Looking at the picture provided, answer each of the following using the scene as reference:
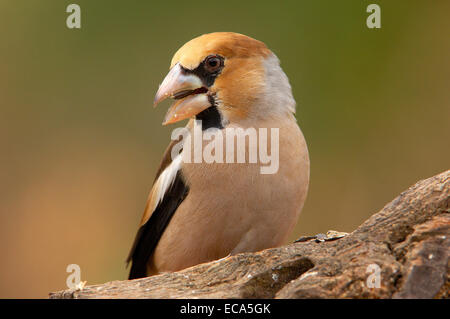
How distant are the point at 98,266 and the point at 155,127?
0.97 metres

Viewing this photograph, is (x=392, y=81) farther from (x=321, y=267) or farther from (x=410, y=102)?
(x=321, y=267)

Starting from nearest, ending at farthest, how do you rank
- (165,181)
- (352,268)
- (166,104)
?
1. (352,268)
2. (165,181)
3. (166,104)

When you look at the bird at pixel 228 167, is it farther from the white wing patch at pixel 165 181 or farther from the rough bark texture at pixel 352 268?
the rough bark texture at pixel 352 268

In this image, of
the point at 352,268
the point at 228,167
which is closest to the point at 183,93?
the point at 228,167

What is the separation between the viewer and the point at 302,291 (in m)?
1.33

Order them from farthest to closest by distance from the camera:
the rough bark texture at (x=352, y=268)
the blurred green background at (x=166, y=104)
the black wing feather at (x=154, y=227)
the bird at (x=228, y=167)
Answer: the blurred green background at (x=166, y=104) < the black wing feather at (x=154, y=227) < the bird at (x=228, y=167) < the rough bark texture at (x=352, y=268)

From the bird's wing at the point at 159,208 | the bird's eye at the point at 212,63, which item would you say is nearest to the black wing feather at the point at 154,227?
the bird's wing at the point at 159,208

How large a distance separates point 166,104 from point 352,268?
2.33 meters

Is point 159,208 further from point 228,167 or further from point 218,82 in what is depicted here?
point 218,82

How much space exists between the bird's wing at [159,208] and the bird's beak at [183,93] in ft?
0.71

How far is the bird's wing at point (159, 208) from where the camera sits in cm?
203

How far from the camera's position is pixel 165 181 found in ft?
6.95

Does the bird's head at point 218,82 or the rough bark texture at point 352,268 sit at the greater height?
the bird's head at point 218,82
